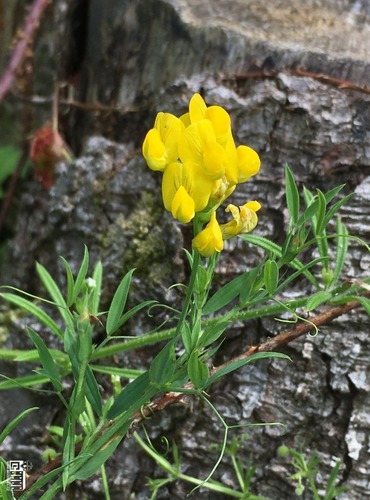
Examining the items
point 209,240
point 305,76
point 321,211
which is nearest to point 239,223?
point 209,240

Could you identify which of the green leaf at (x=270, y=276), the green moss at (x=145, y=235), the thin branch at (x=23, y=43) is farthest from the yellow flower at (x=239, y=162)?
the thin branch at (x=23, y=43)

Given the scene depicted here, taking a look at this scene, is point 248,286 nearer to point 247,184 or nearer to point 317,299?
point 317,299

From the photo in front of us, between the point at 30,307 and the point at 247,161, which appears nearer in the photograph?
Answer: the point at 247,161

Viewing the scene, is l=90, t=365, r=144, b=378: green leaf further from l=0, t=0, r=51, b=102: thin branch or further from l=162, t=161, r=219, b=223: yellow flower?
l=0, t=0, r=51, b=102: thin branch

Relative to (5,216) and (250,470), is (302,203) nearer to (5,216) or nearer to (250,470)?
(250,470)

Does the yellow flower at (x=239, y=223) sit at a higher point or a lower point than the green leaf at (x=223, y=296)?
higher

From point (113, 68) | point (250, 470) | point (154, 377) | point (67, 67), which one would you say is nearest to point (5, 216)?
point (67, 67)

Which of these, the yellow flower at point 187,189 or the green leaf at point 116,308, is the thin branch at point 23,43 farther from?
the yellow flower at point 187,189
